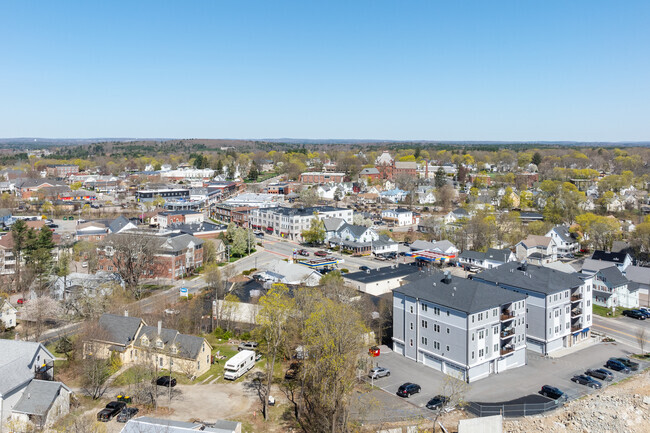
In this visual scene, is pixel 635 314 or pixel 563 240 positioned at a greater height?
pixel 563 240

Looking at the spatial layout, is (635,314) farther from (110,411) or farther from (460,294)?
(110,411)

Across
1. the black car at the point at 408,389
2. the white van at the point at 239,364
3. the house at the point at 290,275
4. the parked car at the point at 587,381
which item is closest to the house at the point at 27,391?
the white van at the point at 239,364

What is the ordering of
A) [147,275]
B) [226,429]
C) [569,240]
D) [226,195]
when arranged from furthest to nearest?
[226,195] < [569,240] < [147,275] < [226,429]

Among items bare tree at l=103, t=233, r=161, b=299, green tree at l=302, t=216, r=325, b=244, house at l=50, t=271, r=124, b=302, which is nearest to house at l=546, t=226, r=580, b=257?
green tree at l=302, t=216, r=325, b=244

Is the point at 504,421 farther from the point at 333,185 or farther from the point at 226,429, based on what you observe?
the point at 333,185

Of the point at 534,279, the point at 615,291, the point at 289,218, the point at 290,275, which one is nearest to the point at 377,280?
the point at 290,275

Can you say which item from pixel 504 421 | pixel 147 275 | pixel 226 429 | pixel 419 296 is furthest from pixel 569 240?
pixel 226 429
